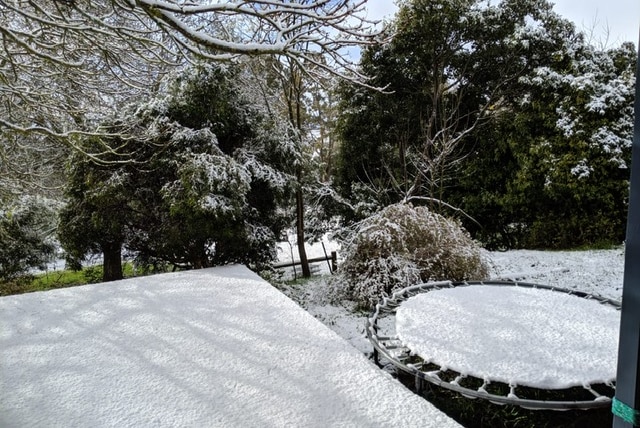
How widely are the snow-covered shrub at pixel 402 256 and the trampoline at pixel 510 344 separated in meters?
0.94

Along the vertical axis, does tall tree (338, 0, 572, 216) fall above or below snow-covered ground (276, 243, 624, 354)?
above

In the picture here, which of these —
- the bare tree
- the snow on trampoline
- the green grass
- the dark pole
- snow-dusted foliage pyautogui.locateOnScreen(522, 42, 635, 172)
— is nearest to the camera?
the dark pole

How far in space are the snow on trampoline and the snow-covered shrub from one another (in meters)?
1.02

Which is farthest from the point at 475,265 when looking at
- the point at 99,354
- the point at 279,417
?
the point at 99,354

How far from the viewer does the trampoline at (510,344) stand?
2131mm

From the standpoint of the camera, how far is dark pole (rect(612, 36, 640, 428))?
2.46 ft

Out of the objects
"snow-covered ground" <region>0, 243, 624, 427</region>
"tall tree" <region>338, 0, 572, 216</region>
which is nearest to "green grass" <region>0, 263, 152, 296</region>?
"snow-covered ground" <region>0, 243, 624, 427</region>

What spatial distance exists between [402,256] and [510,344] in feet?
7.07

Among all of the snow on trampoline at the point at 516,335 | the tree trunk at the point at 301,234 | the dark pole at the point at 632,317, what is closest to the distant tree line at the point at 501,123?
the tree trunk at the point at 301,234

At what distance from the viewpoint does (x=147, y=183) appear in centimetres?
460

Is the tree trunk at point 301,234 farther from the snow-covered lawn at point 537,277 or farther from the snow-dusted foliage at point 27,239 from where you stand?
the snow-dusted foliage at point 27,239

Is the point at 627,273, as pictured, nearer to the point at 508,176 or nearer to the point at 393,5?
the point at 508,176

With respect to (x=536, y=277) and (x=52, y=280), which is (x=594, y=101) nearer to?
(x=536, y=277)

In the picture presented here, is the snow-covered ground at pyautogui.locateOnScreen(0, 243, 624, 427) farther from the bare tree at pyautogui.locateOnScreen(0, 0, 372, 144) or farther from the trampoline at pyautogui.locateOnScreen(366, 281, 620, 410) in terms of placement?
the bare tree at pyautogui.locateOnScreen(0, 0, 372, 144)
